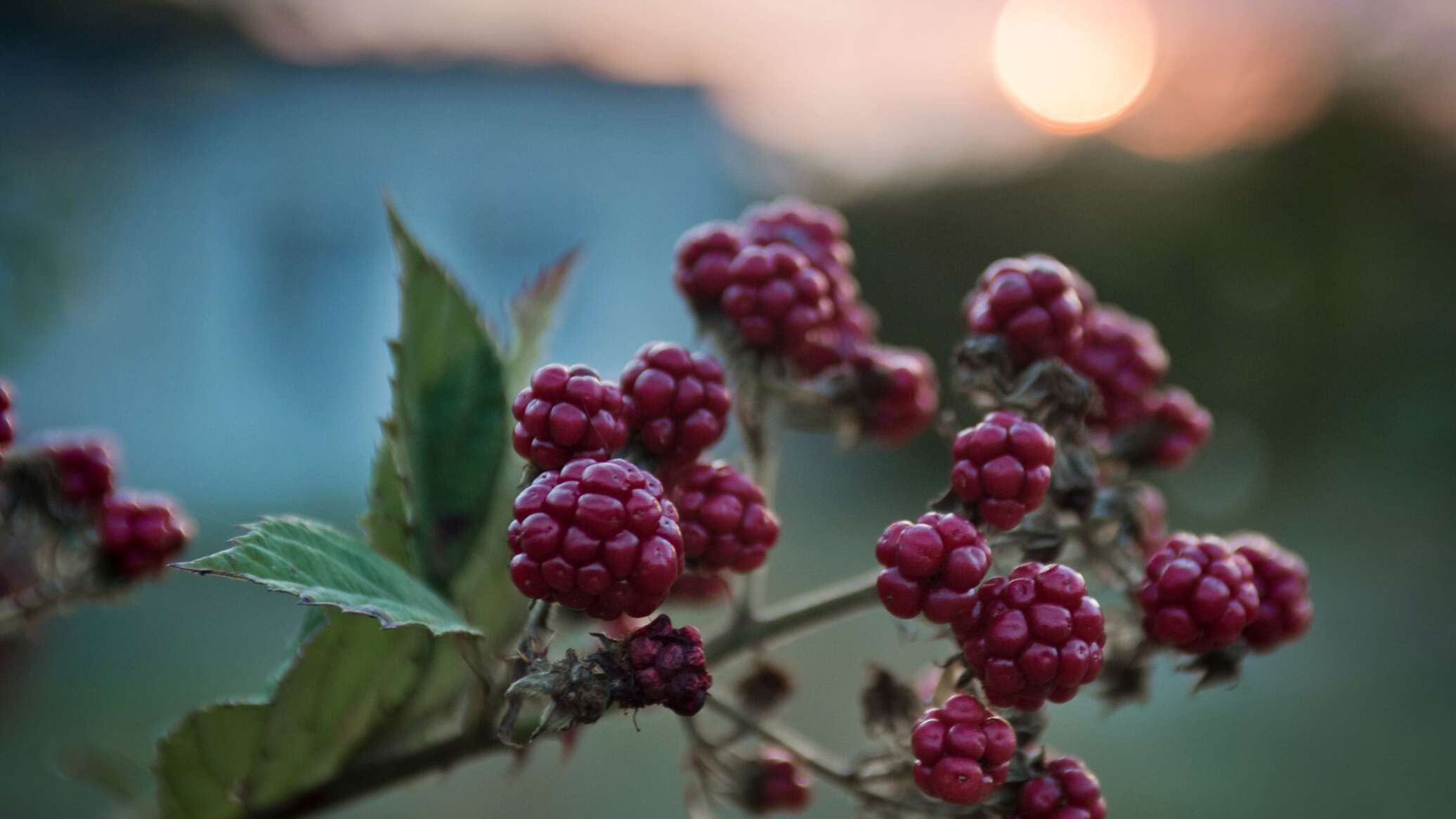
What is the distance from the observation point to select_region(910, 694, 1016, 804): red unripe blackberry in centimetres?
59

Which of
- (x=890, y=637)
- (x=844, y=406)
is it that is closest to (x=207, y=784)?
(x=844, y=406)

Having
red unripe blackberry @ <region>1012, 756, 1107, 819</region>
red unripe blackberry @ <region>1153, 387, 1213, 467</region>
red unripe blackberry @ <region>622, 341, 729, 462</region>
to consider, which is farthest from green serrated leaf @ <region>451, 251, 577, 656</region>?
red unripe blackberry @ <region>1153, 387, 1213, 467</region>

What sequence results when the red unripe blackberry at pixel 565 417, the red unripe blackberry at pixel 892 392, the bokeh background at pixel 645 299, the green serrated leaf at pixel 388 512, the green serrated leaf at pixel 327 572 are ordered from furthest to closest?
the bokeh background at pixel 645 299
the red unripe blackberry at pixel 892 392
the green serrated leaf at pixel 388 512
the red unripe blackberry at pixel 565 417
the green serrated leaf at pixel 327 572

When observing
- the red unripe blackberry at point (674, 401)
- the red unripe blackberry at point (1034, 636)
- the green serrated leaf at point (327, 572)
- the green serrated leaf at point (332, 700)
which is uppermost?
the red unripe blackberry at point (674, 401)

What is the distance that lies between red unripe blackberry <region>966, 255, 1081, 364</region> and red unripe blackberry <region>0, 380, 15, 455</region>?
25.7 inches

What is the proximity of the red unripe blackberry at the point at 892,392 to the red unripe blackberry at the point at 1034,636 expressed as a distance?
9.3 inches

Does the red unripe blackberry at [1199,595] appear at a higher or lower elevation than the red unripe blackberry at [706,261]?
lower

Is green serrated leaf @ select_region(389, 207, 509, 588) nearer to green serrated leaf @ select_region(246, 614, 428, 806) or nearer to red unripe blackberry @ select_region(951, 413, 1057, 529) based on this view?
green serrated leaf @ select_region(246, 614, 428, 806)

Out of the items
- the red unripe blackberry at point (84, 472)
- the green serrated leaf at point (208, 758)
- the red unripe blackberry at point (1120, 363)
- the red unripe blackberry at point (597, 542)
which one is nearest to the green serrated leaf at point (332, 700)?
the green serrated leaf at point (208, 758)

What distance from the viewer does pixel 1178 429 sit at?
85 centimetres

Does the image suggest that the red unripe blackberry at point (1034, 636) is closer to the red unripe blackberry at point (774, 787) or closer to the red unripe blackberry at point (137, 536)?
the red unripe blackberry at point (774, 787)

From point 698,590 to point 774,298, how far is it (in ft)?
0.80

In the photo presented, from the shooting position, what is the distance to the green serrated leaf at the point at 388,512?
2.39 feet

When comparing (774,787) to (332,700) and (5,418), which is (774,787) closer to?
(332,700)
